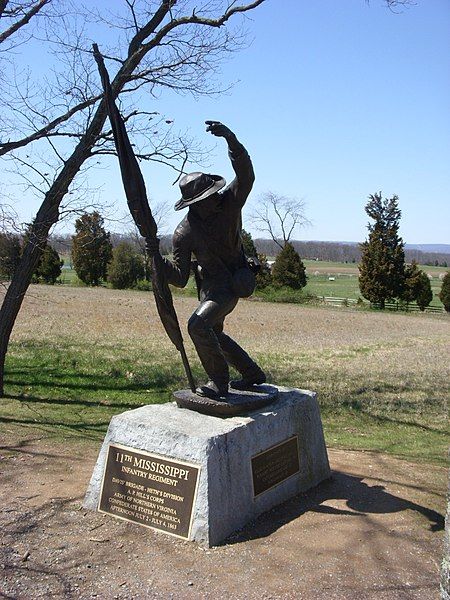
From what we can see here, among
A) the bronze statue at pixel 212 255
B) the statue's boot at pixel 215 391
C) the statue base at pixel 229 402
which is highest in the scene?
the bronze statue at pixel 212 255

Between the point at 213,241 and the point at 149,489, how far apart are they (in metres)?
2.20

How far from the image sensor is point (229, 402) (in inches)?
213

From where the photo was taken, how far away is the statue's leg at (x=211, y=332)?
541 cm

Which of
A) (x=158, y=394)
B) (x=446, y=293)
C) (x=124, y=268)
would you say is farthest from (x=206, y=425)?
(x=124, y=268)

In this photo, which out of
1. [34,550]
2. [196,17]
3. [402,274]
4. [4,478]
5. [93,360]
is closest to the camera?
[34,550]

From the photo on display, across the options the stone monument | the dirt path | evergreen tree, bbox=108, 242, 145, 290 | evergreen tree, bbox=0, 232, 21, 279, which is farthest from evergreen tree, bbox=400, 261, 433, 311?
the stone monument

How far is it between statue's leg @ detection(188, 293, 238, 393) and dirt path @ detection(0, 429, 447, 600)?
128cm

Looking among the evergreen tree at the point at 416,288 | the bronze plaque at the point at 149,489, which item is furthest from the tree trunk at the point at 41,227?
the evergreen tree at the point at 416,288

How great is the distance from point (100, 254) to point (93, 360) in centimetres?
3250

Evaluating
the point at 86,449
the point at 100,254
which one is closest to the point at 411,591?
the point at 86,449

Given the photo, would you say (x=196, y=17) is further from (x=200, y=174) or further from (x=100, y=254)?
(x=100, y=254)

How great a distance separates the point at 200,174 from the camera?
5383mm

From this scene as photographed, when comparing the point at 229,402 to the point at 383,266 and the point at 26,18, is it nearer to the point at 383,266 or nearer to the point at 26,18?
the point at 26,18

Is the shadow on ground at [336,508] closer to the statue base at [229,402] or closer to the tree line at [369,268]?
the statue base at [229,402]
